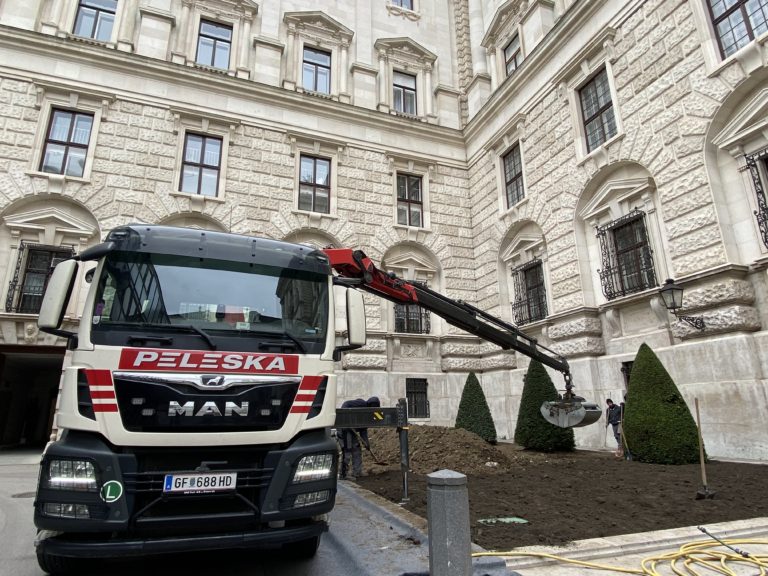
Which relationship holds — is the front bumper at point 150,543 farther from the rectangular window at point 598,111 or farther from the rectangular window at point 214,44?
the rectangular window at point 214,44

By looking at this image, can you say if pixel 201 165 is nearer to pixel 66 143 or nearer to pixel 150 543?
pixel 66 143

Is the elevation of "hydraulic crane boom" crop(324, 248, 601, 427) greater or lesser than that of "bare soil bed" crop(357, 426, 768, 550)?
greater

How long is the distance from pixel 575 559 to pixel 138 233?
17.0ft

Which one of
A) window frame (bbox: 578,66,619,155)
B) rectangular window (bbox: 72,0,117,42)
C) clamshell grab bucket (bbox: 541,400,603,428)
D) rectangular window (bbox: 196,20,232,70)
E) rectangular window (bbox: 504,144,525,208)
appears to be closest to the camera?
clamshell grab bucket (bbox: 541,400,603,428)

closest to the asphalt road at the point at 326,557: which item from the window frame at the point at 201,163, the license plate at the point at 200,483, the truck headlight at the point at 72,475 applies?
the license plate at the point at 200,483

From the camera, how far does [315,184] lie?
1892 centimetres

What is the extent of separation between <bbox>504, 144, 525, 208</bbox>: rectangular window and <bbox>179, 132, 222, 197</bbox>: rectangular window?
11831 mm

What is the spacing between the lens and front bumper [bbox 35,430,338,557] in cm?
335

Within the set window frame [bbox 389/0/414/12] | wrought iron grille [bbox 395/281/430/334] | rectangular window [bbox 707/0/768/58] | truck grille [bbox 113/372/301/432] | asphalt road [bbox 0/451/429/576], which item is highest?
window frame [bbox 389/0/414/12]

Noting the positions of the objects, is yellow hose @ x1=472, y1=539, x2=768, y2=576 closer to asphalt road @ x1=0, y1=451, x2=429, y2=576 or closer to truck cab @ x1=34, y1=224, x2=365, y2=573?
asphalt road @ x1=0, y1=451, x2=429, y2=576

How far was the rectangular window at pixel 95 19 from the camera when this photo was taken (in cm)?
1745

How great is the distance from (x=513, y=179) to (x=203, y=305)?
16752mm

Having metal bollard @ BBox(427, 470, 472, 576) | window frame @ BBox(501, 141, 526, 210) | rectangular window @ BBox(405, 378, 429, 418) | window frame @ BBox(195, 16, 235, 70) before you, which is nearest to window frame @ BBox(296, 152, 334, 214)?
window frame @ BBox(195, 16, 235, 70)

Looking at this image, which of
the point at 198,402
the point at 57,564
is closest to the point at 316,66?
the point at 198,402
